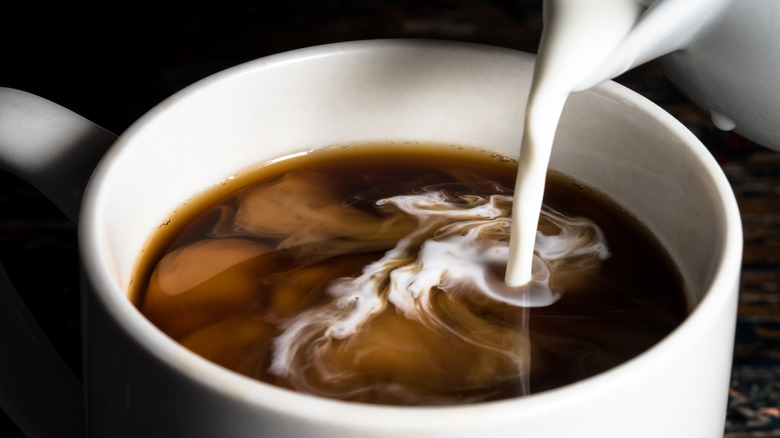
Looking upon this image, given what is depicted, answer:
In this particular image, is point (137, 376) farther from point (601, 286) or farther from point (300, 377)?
point (601, 286)

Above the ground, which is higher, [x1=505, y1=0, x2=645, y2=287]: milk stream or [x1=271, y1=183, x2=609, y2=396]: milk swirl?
[x1=505, y1=0, x2=645, y2=287]: milk stream

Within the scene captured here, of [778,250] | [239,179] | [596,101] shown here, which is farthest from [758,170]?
[239,179]

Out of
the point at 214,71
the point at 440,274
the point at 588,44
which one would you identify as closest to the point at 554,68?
the point at 588,44

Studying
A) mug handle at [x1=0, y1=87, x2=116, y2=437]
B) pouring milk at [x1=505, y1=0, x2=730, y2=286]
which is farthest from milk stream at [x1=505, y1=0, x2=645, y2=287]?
mug handle at [x1=0, y1=87, x2=116, y2=437]

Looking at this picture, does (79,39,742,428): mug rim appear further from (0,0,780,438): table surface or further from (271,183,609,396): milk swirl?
(0,0,780,438): table surface

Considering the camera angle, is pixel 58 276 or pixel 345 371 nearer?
pixel 345 371
